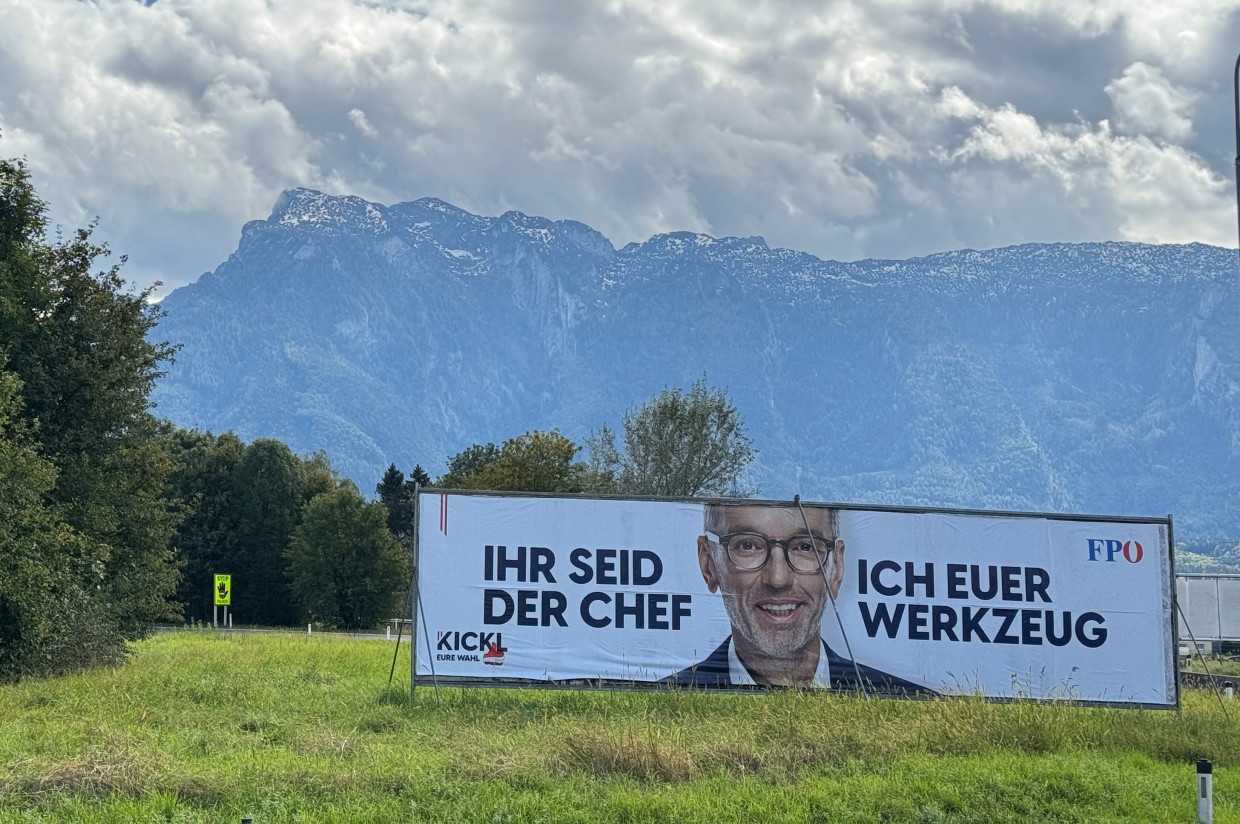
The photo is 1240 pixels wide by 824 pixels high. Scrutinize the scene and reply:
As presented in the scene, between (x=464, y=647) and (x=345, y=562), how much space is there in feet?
176

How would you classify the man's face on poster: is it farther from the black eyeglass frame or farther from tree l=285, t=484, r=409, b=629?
tree l=285, t=484, r=409, b=629

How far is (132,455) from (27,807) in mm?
19817

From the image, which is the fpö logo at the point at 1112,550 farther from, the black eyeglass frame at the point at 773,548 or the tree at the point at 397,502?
the tree at the point at 397,502

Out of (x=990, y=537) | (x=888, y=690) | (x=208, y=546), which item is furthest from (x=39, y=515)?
(x=208, y=546)

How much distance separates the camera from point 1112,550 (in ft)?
66.5

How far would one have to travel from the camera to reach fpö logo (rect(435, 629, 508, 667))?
62.9 ft

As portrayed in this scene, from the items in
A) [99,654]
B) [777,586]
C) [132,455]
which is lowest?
[99,654]

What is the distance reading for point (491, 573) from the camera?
19406mm

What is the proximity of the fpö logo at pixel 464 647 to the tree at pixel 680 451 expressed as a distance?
151 feet

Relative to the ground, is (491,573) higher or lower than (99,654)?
higher

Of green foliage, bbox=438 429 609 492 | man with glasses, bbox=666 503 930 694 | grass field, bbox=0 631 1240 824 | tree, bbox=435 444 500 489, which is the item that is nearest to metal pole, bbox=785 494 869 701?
man with glasses, bbox=666 503 930 694

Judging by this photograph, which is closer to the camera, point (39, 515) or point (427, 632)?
point (427, 632)

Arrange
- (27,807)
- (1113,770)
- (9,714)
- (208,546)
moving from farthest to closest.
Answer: (208,546)
(9,714)
(1113,770)
(27,807)

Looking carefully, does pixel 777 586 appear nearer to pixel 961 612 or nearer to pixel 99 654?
pixel 961 612
